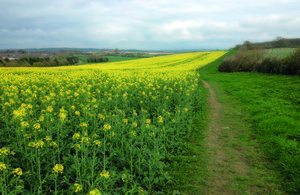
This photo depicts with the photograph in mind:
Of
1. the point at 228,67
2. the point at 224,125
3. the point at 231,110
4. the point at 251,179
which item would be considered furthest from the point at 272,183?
the point at 228,67

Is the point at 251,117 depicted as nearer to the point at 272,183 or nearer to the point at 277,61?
the point at 272,183

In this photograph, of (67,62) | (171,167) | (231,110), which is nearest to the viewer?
(171,167)

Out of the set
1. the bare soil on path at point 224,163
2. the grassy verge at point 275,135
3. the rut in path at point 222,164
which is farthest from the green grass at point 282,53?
the rut in path at point 222,164

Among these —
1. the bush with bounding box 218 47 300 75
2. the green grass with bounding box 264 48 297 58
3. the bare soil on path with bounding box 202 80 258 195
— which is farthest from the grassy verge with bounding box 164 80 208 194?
the green grass with bounding box 264 48 297 58

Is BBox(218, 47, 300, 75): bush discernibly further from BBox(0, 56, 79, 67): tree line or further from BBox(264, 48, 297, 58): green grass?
BBox(0, 56, 79, 67): tree line

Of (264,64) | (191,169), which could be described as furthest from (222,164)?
(264,64)

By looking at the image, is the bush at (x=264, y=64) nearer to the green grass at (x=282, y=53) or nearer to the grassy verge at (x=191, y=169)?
the green grass at (x=282, y=53)

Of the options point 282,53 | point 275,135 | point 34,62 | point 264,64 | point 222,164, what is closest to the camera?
point 222,164

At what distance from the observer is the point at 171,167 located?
5781 mm

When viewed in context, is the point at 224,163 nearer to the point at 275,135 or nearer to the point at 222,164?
the point at 222,164

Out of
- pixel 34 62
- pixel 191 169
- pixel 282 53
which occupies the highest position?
pixel 282 53

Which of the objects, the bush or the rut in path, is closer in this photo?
the rut in path

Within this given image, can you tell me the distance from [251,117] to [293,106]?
10.0ft

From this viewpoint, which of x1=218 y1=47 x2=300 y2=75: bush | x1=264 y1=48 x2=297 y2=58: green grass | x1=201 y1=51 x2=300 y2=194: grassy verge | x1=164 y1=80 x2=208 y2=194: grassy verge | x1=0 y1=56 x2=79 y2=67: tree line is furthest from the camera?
x1=0 y1=56 x2=79 y2=67: tree line
